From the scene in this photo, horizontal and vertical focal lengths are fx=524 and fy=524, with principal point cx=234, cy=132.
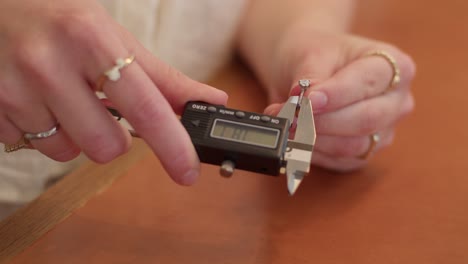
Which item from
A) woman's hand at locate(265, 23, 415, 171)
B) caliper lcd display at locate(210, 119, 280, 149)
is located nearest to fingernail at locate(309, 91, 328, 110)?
woman's hand at locate(265, 23, 415, 171)

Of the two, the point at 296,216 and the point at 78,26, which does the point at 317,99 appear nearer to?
the point at 296,216

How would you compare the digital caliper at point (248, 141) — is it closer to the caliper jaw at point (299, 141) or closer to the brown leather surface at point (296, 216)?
the caliper jaw at point (299, 141)

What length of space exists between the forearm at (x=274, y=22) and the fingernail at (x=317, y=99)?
7.8 inches

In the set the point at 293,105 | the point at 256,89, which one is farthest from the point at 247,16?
the point at 293,105

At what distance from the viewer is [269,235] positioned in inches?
23.1

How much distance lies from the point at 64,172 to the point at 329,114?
349 millimetres

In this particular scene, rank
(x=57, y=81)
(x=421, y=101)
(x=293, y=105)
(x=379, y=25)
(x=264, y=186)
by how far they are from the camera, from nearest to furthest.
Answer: (x=57, y=81)
(x=293, y=105)
(x=264, y=186)
(x=421, y=101)
(x=379, y=25)

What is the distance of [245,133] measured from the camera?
50 cm

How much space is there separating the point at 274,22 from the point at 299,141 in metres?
0.37

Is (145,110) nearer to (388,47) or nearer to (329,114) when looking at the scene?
(329,114)

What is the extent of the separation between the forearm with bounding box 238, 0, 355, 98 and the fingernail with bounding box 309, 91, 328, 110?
20 centimetres

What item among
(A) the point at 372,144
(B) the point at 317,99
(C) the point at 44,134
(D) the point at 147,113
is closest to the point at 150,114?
(D) the point at 147,113

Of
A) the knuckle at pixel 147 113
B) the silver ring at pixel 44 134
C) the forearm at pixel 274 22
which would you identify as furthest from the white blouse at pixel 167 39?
the knuckle at pixel 147 113

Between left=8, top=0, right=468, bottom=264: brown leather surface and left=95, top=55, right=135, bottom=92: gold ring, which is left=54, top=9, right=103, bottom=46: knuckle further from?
left=8, top=0, right=468, bottom=264: brown leather surface
